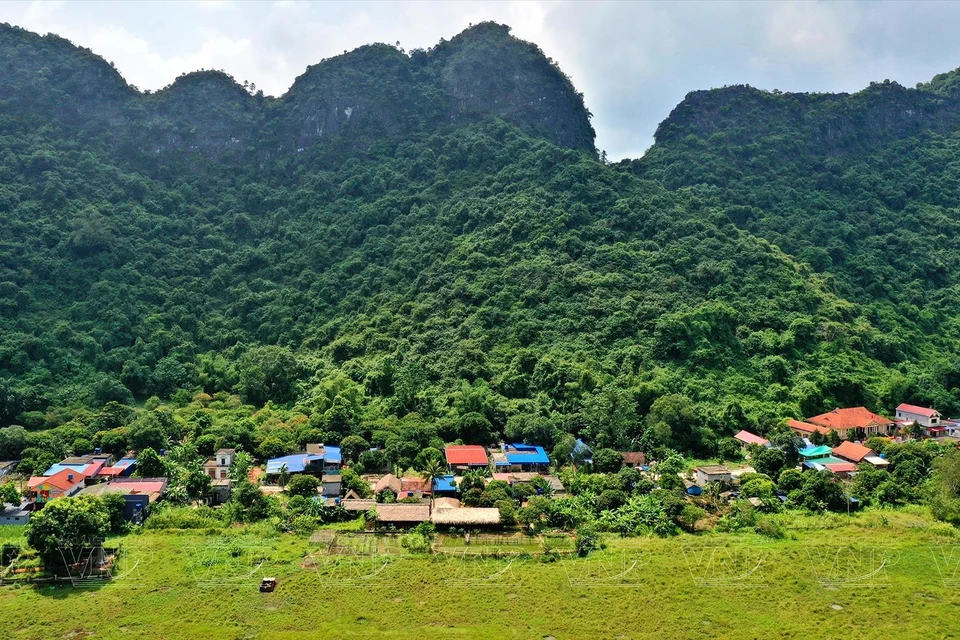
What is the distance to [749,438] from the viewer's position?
43.7 m

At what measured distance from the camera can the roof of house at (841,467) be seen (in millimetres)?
38719

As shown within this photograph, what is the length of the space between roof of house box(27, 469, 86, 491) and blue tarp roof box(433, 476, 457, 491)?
62.7 feet

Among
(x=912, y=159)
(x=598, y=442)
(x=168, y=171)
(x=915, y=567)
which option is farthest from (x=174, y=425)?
(x=912, y=159)

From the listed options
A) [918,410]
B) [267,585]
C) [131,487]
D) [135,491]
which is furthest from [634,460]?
[131,487]

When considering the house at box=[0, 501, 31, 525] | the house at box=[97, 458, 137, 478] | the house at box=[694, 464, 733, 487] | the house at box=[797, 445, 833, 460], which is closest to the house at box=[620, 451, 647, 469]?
the house at box=[694, 464, 733, 487]

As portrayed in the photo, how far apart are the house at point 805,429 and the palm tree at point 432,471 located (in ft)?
77.8

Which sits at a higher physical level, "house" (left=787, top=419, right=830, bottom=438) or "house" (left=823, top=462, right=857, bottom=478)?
"house" (left=787, top=419, right=830, bottom=438)

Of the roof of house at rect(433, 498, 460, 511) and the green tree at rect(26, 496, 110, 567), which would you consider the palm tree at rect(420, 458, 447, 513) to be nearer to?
the roof of house at rect(433, 498, 460, 511)

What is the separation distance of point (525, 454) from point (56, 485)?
25768 millimetres

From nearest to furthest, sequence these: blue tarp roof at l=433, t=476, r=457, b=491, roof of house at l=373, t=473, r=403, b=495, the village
Answer: the village
roof of house at l=373, t=473, r=403, b=495
blue tarp roof at l=433, t=476, r=457, b=491

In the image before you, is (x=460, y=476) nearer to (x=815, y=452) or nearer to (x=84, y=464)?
(x=84, y=464)

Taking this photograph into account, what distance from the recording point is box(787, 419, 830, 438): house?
4401cm

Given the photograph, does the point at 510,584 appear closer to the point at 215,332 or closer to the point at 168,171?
the point at 215,332

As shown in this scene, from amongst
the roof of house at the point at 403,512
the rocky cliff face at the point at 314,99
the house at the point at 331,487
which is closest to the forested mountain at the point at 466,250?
the rocky cliff face at the point at 314,99
